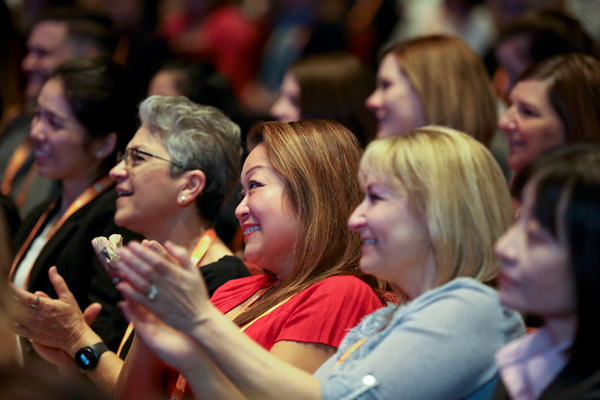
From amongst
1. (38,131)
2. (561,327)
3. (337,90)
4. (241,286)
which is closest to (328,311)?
(241,286)

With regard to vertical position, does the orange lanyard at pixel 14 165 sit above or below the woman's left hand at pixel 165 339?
below

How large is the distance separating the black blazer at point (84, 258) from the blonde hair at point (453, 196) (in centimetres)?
150

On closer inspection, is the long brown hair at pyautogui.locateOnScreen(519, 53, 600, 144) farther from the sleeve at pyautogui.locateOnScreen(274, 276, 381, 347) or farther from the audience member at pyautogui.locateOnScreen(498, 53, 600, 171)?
the sleeve at pyautogui.locateOnScreen(274, 276, 381, 347)

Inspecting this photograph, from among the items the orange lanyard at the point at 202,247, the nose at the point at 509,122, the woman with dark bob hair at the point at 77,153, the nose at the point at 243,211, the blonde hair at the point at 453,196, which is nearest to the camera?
the blonde hair at the point at 453,196

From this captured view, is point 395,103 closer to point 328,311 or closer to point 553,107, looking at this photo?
point 553,107

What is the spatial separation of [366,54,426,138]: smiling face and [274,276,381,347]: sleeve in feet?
4.57

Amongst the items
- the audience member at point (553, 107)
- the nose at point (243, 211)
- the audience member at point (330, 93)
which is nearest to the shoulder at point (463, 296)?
the nose at point (243, 211)

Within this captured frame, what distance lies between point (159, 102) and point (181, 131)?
0.44 ft

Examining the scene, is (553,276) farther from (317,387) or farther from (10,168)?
(10,168)

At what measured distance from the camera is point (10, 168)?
4586mm

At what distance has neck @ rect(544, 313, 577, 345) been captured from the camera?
159cm

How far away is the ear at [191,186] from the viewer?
3.00 meters

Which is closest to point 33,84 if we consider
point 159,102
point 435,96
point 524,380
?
point 159,102

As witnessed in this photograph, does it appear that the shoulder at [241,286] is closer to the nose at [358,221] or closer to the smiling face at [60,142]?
the nose at [358,221]
